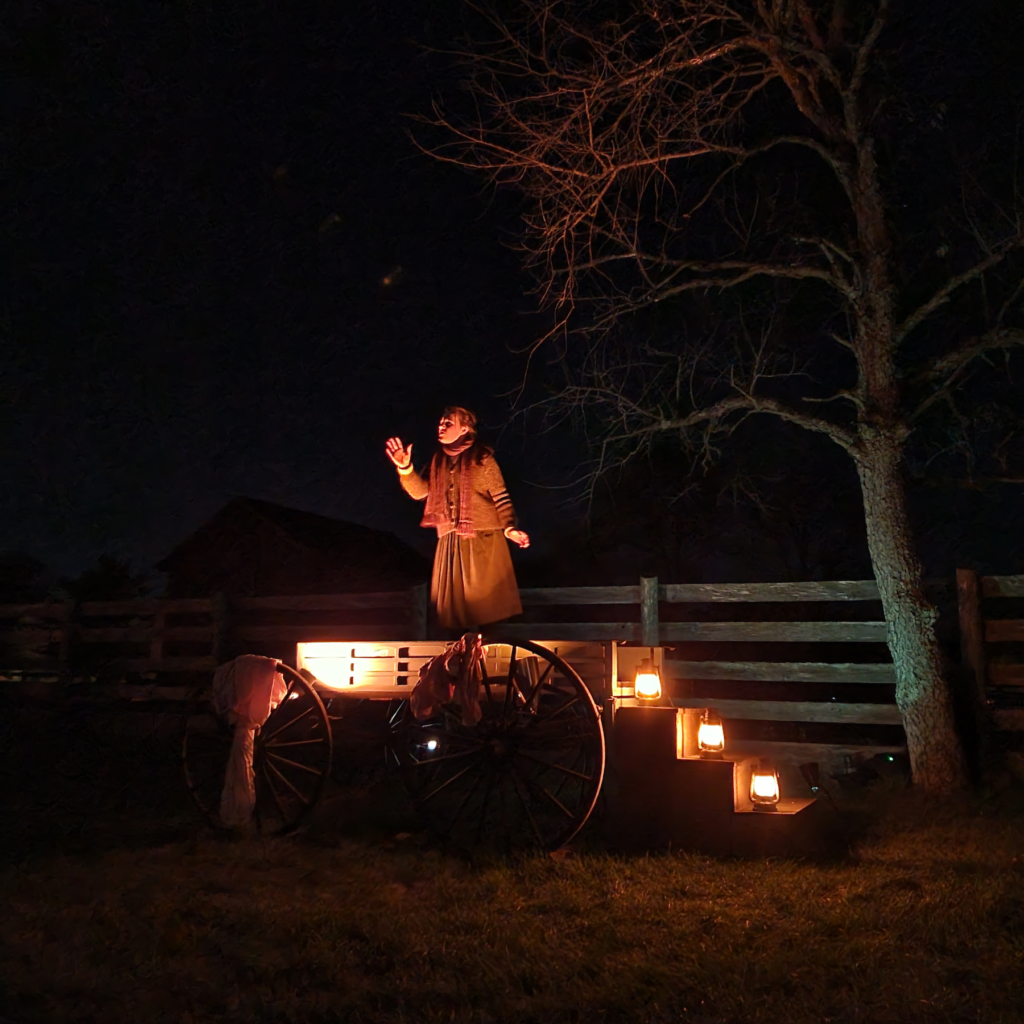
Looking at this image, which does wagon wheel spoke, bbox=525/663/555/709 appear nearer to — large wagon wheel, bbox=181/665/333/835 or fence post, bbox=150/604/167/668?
large wagon wheel, bbox=181/665/333/835

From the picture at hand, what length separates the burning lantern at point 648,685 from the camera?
618 cm

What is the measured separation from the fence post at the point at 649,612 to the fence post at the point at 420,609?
213cm

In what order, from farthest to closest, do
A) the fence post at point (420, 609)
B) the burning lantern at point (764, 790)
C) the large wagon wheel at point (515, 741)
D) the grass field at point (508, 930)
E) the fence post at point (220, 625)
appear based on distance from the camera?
the fence post at point (220, 625)
the fence post at point (420, 609)
the burning lantern at point (764, 790)
the large wagon wheel at point (515, 741)
the grass field at point (508, 930)

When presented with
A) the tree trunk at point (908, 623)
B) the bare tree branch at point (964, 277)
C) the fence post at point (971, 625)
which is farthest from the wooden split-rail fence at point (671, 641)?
the bare tree branch at point (964, 277)

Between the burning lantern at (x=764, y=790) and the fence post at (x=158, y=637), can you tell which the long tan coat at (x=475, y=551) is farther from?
the fence post at (x=158, y=637)

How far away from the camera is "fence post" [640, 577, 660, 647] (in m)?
8.20

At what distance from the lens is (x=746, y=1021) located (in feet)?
11.1

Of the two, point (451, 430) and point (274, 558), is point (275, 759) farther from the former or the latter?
point (274, 558)

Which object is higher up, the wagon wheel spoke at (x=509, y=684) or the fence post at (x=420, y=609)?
the fence post at (x=420, y=609)

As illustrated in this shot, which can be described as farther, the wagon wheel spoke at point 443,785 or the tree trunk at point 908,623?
the tree trunk at point 908,623

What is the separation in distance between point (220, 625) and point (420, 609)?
2526 mm

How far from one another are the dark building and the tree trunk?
364 inches

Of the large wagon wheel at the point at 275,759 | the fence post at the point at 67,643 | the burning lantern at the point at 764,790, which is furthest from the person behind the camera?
the fence post at the point at 67,643

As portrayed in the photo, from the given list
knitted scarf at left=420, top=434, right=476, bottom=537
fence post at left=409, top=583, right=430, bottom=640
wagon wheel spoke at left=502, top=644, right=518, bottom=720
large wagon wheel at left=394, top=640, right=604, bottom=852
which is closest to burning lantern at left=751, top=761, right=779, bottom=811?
large wagon wheel at left=394, top=640, right=604, bottom=852
